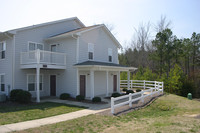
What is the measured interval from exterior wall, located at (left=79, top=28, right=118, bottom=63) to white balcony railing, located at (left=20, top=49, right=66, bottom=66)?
7.37 feet

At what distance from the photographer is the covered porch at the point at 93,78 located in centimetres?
1544

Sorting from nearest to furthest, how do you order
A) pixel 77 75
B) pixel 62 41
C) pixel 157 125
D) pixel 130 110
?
pixel 157 125, pixel 130 110, pixel 77 75, pixel 62 41

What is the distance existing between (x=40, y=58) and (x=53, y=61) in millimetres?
1279

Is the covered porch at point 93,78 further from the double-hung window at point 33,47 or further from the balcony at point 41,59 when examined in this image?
the double-hung window at point 33,47

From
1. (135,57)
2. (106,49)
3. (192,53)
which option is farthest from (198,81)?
(106,49)

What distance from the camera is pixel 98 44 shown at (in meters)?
19.5

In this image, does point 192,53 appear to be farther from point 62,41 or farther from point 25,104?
point 25,104

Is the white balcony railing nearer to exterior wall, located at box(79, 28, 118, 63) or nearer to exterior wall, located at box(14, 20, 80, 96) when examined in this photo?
exterior wall, located at box(14, 20, 80, 96)

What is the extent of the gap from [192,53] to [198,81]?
238 inches

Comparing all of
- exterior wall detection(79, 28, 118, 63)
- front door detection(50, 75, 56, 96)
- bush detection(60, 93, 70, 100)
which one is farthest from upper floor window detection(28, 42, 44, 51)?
bush detection(60, 93, 70, 100)

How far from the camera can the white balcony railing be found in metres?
14.8

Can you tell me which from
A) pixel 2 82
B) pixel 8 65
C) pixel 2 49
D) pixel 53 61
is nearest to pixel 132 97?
pixel 53 61

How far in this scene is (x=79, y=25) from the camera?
22969mm

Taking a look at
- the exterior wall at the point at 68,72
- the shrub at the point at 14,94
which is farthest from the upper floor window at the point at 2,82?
the exterior wall at the point at 68,72
